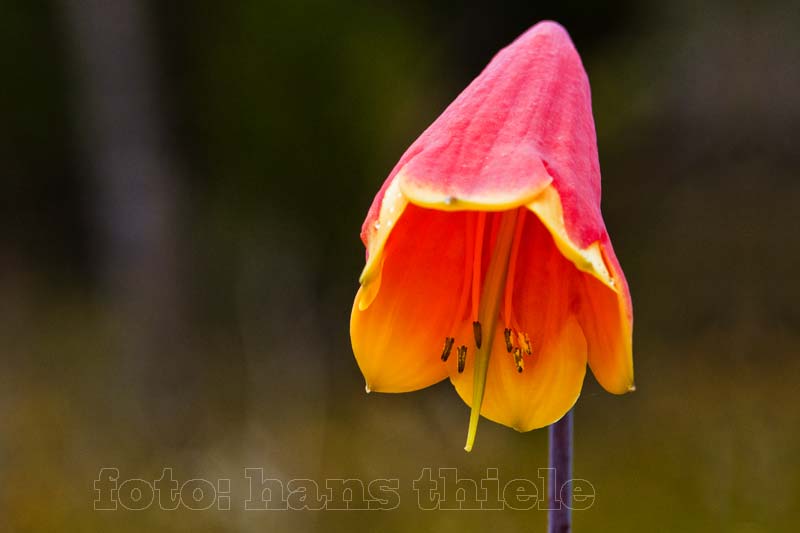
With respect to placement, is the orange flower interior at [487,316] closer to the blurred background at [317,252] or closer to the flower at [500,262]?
the flower at [500,262]

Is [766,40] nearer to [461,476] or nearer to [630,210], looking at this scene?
[630,210]

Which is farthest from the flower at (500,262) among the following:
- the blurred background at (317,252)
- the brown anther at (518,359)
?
the blurred background at (317,252)

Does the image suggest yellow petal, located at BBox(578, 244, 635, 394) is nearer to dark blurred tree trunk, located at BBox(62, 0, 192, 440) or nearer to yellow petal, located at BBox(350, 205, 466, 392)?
yellow petal, located at BBox(350, 205, 466, 392)

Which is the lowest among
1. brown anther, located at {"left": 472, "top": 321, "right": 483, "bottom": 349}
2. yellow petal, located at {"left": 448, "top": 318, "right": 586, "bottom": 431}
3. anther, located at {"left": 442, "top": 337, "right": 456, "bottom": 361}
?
yellow petal, located at {"left": 448, "top": 318, "right": 586, "bottom": 431}

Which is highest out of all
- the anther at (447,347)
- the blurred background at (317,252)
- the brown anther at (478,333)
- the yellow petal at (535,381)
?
the brown anther at (478,333)

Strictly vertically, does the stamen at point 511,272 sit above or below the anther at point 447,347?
above

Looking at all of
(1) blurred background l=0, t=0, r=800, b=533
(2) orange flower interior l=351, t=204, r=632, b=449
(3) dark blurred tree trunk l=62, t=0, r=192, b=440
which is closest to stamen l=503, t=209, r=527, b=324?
(2) orange flower interior l=351, t=204, r=632, b=449
